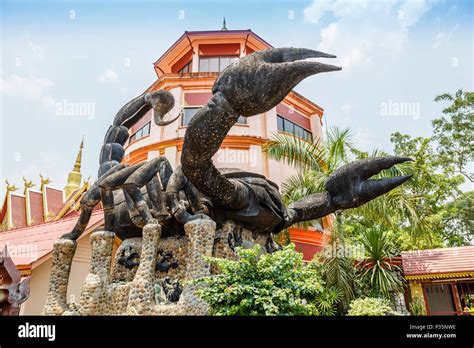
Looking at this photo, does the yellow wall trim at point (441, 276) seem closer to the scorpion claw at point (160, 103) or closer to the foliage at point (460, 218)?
the foliage at point (460, 218)

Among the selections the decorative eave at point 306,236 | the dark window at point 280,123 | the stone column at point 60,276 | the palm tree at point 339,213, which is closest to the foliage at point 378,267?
the palm tree at point 339,213

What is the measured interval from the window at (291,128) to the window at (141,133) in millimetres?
5282

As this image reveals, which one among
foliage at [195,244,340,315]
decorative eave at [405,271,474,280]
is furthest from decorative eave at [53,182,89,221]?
foliage at [195,244,340,315]

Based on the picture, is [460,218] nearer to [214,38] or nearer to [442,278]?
[442,278]

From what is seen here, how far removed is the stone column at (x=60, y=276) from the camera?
5098 mm

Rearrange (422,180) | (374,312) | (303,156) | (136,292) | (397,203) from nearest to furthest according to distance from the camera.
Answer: (136,292), (374,312), (397,203), (303,156), (422,180)

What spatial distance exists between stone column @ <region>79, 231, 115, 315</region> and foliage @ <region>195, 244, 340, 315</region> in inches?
78.5

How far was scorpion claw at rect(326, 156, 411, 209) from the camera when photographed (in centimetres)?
507

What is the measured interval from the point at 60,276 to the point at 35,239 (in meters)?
6.22

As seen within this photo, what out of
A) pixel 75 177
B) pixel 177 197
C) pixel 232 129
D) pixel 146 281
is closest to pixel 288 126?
pixel 232 129
